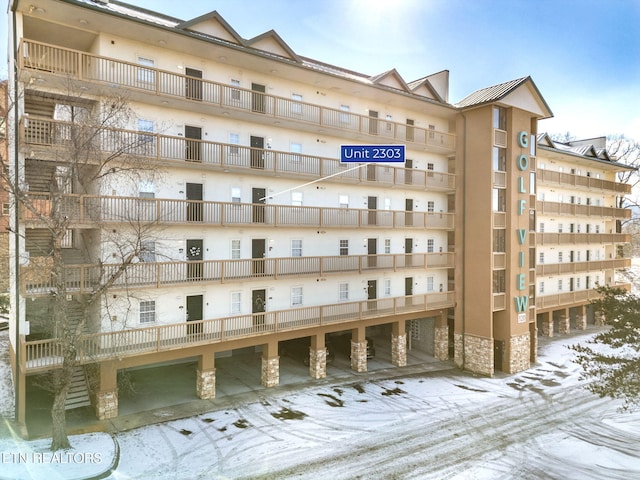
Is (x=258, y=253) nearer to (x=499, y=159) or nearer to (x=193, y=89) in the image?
(x=193, y=89)

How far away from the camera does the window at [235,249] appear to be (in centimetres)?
2111

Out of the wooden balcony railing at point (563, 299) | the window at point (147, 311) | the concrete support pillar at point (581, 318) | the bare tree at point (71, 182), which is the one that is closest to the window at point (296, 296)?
the window at point (147, 311)

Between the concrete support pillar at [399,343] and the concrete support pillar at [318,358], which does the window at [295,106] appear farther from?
the concrete support pillar at [399,343]

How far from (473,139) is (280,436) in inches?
825

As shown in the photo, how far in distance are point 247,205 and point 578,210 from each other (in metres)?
32.0

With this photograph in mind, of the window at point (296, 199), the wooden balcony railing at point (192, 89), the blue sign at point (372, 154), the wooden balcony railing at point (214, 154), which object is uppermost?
the wooden balcony railing at point (192, 89)

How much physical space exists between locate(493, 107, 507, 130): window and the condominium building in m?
0.16

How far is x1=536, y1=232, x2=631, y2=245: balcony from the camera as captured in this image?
34.0 meters

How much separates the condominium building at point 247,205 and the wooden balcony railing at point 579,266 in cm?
73

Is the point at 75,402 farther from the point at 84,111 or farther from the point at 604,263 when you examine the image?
the point at 604,263

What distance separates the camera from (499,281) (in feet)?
86.5

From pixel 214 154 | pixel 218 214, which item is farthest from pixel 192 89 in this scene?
Answer: pixel 218 214

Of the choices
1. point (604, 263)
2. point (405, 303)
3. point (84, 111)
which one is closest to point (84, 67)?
point (84, 111)

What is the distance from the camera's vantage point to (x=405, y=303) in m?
26.7
